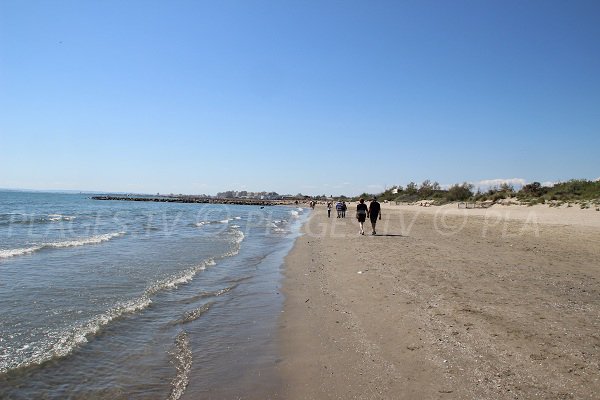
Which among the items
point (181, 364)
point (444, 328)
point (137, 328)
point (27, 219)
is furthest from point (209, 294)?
point (27, 219)

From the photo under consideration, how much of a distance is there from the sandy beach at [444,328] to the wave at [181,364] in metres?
1.17

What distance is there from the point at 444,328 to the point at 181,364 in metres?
3.77

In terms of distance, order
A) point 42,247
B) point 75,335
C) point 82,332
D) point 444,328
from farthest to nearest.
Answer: point 42,247, point 82,332, point 75,335, point 444,328

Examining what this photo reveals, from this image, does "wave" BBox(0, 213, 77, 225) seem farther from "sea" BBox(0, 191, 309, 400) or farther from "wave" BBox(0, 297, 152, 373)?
"wave" BBox(0, 297, 152, 373)

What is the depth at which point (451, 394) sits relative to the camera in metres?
3.98

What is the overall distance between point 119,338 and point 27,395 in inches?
69.9

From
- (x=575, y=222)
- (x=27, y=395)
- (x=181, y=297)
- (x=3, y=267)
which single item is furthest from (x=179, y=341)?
(x=575, y=222)

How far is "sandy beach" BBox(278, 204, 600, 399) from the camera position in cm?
421

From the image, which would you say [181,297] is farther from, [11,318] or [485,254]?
[485,254]

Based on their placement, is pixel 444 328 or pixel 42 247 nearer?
pixel 444 328

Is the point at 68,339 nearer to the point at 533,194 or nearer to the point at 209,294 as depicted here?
the point at 209,294

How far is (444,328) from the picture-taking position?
5844 mm

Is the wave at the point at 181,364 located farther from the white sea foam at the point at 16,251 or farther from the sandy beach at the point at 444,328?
the white sea foam at the point at 16,251

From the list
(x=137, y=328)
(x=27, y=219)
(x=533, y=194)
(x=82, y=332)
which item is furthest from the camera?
(x=533, y=194)
